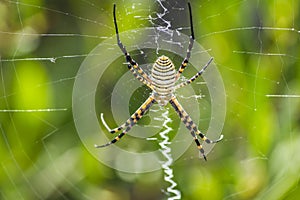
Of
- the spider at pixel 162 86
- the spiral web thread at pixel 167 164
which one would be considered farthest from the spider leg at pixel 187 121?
the spiral web thread at pixel 167 164

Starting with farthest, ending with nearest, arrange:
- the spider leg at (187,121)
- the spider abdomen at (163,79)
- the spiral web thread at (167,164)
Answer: the spider leg at (187,121) → the spiral web thread at (167,164) → the spider abdomen at (163,79)

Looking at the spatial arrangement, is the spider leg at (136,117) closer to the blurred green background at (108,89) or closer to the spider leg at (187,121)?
the spider leg at (187,121)

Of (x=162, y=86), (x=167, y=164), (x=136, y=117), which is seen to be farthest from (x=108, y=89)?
(x=167, y=164)

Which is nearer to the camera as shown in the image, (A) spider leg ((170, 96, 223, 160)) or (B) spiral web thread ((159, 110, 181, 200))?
(B) spiral web thread ((159, 110, 181, 200))

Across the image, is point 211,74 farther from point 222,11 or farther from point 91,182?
point 91,182

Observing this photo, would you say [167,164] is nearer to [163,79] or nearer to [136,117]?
[136,117]

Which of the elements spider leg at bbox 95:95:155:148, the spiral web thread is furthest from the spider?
Answer: the spiral web thread

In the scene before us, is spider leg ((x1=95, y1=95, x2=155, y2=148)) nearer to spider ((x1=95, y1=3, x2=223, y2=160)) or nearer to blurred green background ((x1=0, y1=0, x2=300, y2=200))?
spider ((x1=95, y1=3, x2=223, y2=160))
